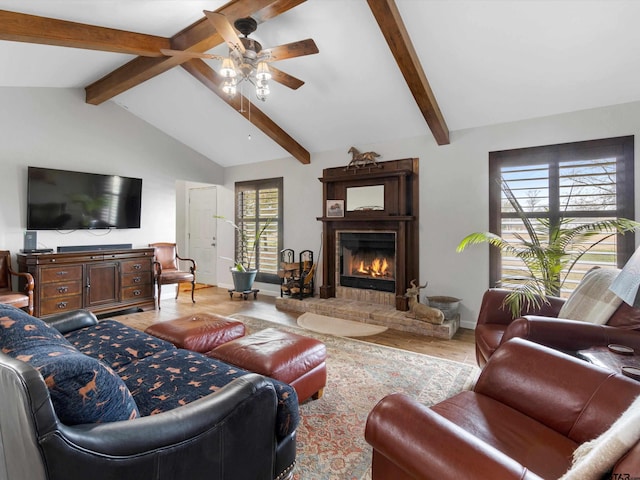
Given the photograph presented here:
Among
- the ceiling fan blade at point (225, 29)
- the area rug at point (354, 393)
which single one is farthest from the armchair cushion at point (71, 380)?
the ceiling fan blade at point (225, 29)

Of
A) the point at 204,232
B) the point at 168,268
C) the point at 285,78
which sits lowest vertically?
the point at 168,268

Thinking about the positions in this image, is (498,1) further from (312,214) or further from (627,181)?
(312,214)

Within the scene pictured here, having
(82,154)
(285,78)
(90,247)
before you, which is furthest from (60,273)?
(285,78)

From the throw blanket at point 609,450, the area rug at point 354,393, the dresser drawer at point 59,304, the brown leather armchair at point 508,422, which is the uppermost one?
the throw blanket at point 609,450

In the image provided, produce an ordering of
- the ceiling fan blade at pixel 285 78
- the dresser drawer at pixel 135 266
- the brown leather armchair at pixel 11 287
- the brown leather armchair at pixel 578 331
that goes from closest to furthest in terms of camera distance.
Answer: the brown leather armchair at pixel 578 331 → the ceiling fan blade at pixel 285 78 → the brown leather armchair at pixel 11 287 → the dresser drawer at pixel 135 266

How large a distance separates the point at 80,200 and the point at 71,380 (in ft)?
14.9

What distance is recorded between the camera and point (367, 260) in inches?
196

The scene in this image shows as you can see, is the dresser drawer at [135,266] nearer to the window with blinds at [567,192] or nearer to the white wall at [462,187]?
the white wall at [462,187]

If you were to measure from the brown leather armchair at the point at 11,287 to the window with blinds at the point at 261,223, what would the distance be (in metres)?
3.23

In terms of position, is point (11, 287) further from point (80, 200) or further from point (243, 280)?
point (243, 280)

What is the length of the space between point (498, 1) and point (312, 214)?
3582mm

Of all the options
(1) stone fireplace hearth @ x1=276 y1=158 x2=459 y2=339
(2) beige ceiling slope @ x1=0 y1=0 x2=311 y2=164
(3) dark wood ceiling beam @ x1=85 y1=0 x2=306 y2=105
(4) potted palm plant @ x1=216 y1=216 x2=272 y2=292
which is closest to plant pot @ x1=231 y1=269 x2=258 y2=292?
(4) potted palm plant @ x1=216 y1=216 x2=272 y2=292

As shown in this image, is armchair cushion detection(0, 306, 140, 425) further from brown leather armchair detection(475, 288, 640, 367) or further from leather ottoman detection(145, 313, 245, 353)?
brown leather armchair detection(475, 288, 640, 367)

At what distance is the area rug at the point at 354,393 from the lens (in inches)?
68.9
